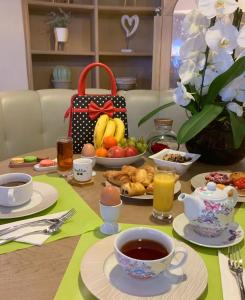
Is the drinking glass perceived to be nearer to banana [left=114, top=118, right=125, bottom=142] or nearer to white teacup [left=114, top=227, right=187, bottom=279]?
banana [left=114, top=118, right=125, bottom=142]

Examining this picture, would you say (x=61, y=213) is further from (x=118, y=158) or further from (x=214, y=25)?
(x=214, y=25)

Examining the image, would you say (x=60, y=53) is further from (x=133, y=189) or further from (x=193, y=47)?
(x=133, y=189)

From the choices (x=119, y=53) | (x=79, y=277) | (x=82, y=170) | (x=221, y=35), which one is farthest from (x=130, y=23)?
(x=79, y=277)

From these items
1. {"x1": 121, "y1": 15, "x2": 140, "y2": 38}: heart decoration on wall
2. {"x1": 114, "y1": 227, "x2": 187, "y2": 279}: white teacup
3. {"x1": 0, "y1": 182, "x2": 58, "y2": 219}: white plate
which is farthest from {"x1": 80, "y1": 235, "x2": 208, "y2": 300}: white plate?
{"x1": 121, "y1": 15, "x2": 140, "y2": 38}: heart decoration on wall

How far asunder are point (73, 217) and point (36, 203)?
0.12m

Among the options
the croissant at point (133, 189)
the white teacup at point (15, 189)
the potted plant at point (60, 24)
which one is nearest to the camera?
the white teacup at point (15, 189)

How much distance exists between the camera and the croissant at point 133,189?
870 millimetres

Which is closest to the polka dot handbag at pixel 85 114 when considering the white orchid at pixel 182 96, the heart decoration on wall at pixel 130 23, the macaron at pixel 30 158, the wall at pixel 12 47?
the macaron at pixel 30 158

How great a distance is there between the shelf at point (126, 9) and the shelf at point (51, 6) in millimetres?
113

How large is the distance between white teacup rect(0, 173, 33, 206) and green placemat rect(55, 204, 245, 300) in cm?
21

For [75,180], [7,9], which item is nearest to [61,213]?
[75,180]

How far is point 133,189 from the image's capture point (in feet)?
2.86

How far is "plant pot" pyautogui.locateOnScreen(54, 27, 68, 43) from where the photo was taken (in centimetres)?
256

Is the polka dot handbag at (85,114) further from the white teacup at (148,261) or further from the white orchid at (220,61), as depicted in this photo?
the white teacup at (148,261)
